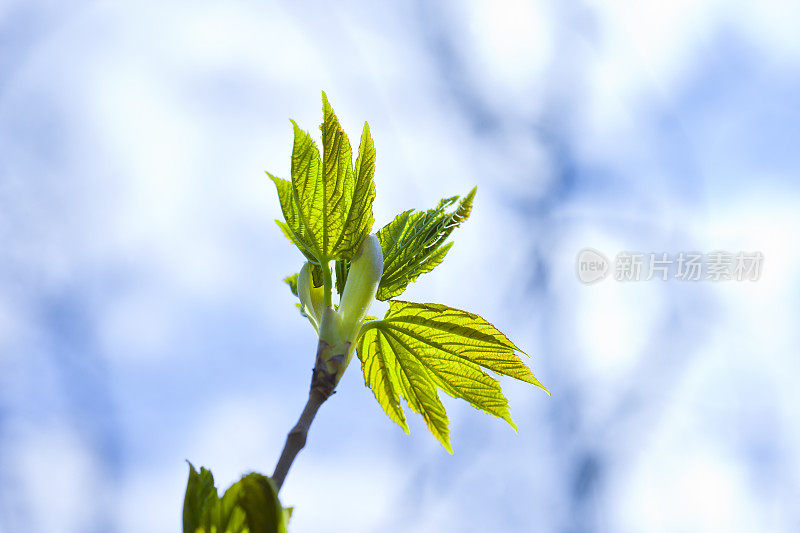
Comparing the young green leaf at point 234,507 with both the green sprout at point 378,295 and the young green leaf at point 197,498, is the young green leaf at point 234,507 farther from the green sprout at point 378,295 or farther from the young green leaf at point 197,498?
the green sprout at point 378,295

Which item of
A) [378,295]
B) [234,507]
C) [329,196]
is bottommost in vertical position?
[234,507]

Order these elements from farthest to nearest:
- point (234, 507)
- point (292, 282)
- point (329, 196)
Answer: point (292, 282) → point (329, 196) → point (234, 507)

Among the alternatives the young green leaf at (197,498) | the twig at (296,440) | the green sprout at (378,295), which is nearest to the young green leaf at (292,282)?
the green sprout at (378,295)

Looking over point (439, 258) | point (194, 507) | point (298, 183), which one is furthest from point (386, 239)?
point (194, 507)

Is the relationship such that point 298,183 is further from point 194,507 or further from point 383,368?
point 194,507

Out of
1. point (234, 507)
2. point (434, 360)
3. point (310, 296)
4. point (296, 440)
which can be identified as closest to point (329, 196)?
point (310, 296)

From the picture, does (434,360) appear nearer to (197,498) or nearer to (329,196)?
(329,196)
